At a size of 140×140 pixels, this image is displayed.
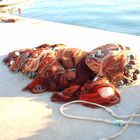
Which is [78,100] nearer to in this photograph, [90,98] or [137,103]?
[90,98]

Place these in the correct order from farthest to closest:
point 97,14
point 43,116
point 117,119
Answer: point 97,14
point 43,116
point 117,119

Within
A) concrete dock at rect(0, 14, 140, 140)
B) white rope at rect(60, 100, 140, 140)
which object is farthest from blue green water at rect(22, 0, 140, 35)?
white rope at rect(60, 100, 140, 140)

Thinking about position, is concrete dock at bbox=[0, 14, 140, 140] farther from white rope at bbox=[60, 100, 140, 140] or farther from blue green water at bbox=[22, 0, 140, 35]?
blue green water at bbox=[22, 0, 140, 35]

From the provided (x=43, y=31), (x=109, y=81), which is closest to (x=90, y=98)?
(x=109, y=81)

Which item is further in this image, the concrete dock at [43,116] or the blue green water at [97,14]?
the blue green water at [97,14]

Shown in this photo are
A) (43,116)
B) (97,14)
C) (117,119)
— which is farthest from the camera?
(97,14)

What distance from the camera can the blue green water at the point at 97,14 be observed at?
12718 mm

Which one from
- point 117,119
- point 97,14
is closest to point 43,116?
point 117,119

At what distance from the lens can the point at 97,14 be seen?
1494 cm

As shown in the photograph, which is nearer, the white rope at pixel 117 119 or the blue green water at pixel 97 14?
the white rope at pixel 117 119

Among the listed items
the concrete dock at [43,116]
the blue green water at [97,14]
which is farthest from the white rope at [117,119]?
the blue green water at [97,14]

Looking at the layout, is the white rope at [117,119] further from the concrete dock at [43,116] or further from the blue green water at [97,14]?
the blue green water at [97,14]

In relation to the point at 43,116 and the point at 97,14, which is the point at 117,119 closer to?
the point at 43,116

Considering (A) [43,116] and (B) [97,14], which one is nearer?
(A) [43,116]
